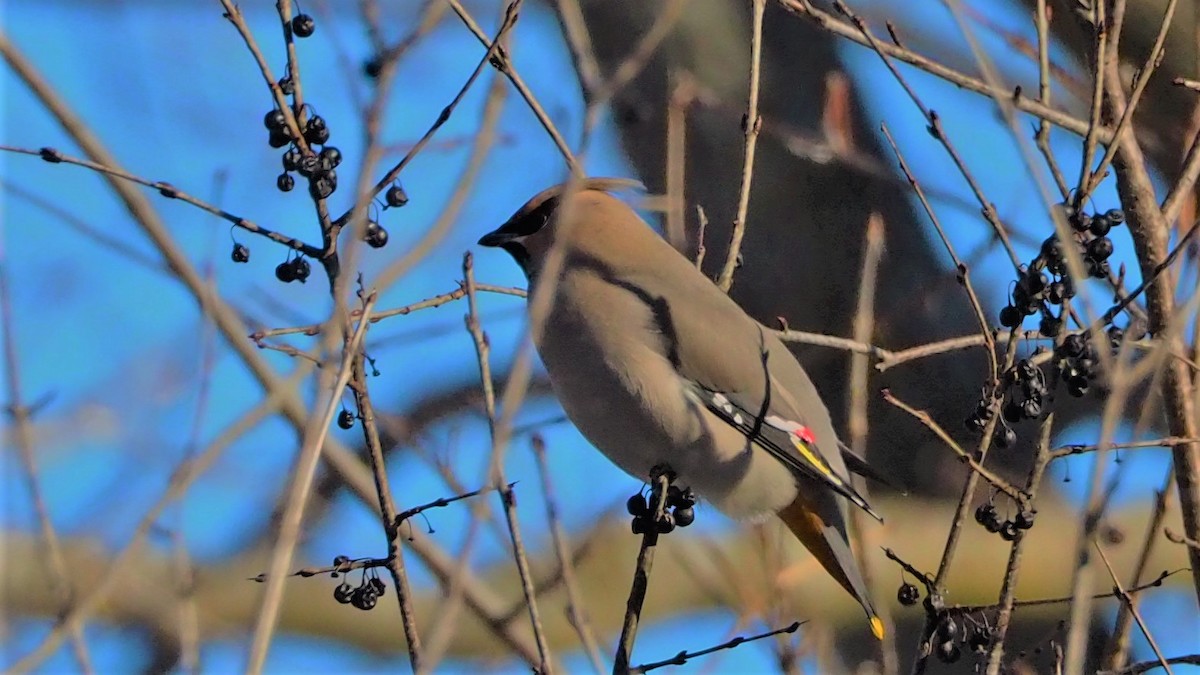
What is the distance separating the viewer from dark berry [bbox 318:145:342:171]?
213 centimetres

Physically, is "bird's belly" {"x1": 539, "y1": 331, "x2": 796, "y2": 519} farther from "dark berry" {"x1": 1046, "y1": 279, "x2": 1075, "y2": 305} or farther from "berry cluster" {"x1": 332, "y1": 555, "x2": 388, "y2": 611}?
"dark berry" {"x1": 1046, "y1": 279, "x2": 1075, "y2": 305}

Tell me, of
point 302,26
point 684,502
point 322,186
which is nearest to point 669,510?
point 684,502

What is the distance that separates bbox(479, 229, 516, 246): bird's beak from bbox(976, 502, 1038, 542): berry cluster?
1.47 meters

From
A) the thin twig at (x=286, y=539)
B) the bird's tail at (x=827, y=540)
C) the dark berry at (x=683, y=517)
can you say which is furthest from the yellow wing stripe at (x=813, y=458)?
the thin twig at (x=286, y=539)

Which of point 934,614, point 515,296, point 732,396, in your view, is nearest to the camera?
point 934,614

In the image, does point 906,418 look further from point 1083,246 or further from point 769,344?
point 1083,246

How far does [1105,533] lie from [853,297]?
5.04 ft

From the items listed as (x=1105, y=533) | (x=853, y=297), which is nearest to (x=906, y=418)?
(x=853, y=297)

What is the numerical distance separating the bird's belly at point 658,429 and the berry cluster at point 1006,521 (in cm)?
83

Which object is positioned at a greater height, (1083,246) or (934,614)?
(1083,246)

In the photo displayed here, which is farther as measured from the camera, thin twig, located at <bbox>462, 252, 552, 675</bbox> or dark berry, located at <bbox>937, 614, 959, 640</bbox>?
dark berry, located at <bbox>937, 614, 959, 640</bbox>

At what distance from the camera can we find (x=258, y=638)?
4.88 ft

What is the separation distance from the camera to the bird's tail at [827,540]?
9.96 ft

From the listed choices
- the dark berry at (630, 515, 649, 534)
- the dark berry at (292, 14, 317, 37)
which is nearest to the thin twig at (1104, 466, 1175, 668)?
the dark berry at (630, 515, 649, 534)
